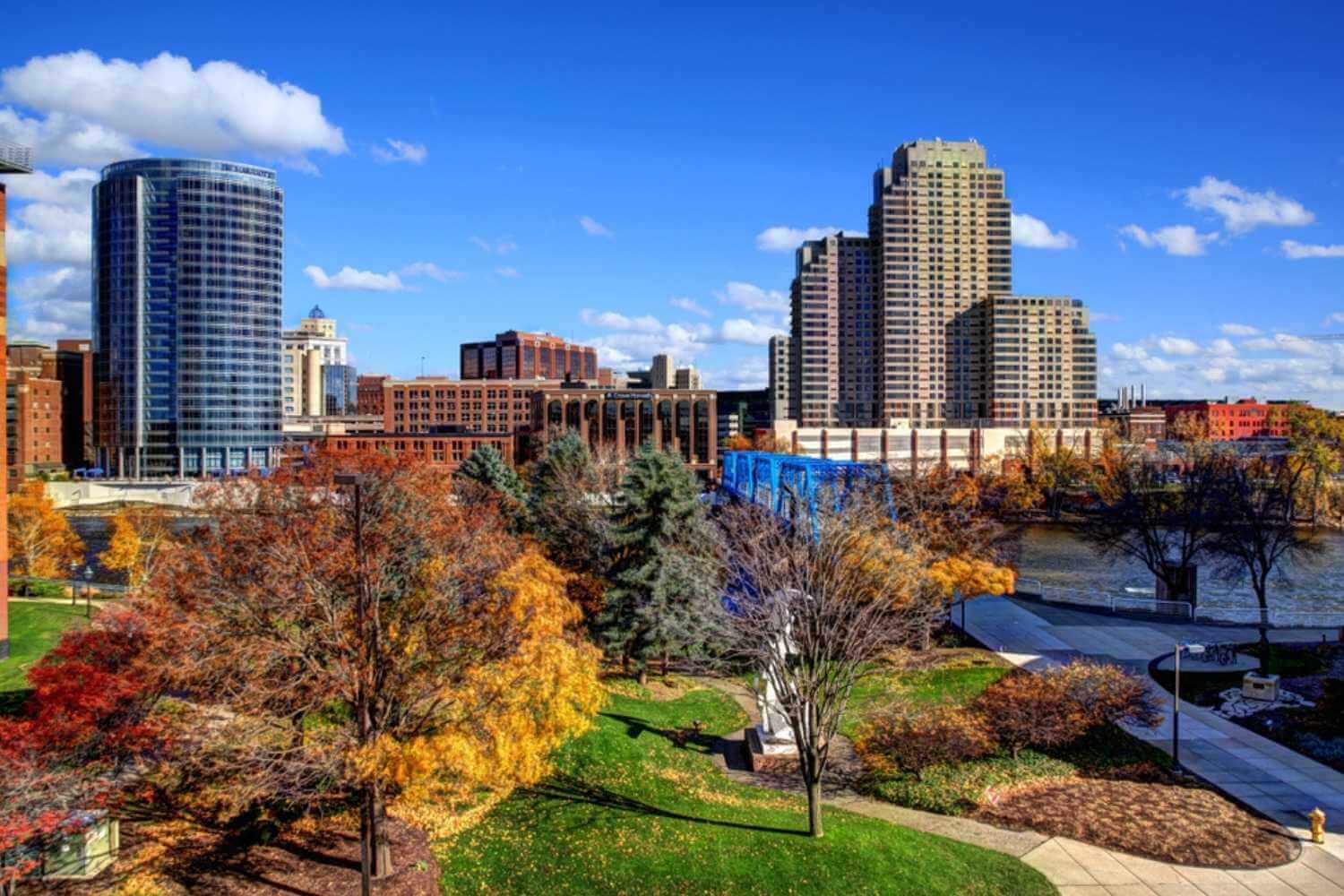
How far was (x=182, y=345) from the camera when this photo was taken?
149 m

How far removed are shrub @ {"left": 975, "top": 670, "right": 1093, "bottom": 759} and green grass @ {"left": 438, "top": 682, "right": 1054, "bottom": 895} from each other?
6.15 metres

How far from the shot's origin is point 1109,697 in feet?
88.4

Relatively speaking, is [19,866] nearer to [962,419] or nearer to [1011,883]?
[1011,883]

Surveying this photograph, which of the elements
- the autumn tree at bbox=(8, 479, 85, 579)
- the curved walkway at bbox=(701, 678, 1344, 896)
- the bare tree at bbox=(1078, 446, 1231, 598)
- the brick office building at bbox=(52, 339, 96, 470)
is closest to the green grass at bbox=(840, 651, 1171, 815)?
the curved walkway at bbox=(701, 678, 1344, 896)

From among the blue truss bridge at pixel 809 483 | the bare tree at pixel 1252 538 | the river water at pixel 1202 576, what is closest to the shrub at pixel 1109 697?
the bare tree at pixel 1252 538

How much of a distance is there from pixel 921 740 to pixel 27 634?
32.0 metres

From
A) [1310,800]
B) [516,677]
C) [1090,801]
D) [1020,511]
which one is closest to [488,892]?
[516,677]

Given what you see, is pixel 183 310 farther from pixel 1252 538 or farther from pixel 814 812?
pixel 814 812

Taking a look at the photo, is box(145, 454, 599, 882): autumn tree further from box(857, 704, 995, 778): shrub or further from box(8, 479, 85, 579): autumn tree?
box(8, 479, 85, 579): autumn tree

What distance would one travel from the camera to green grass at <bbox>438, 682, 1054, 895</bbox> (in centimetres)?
1766

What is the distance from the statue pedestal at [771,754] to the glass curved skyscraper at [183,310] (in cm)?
13572

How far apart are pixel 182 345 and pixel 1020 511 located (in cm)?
12509

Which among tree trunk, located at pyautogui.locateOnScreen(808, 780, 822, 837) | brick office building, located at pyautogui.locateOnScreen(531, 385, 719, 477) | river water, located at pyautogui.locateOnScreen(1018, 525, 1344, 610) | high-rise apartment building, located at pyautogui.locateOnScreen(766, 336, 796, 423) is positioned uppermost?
high-rise apartment building, located at pyautogui.locateOnScreen(766, 336, 796, 423)

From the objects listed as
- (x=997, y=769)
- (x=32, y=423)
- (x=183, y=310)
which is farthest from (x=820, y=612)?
(x=32, y=423)
